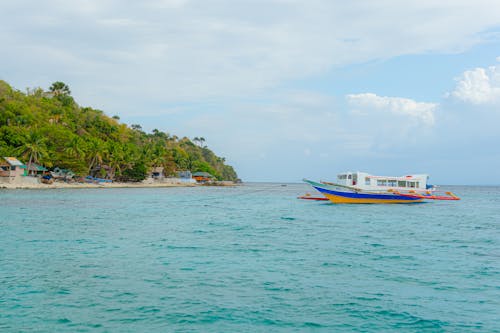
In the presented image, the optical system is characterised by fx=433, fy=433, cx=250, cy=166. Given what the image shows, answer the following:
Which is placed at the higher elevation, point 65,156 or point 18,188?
point 65,156

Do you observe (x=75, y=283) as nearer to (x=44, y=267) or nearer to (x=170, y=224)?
(x=44, y=267)

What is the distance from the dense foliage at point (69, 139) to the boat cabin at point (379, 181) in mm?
47466

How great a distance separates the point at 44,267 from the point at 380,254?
9.92 meters

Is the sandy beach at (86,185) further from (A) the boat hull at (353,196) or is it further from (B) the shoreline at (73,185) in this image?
(A) the boat hull at (353,196)

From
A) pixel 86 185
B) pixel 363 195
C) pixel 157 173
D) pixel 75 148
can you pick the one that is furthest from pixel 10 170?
pixel 363 195

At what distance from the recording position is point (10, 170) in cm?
6000

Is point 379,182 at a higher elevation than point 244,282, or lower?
→ higher

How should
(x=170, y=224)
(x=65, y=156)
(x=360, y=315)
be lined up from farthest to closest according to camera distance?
(x=65, y=156), (x=170, y=224), (x=360, y=315)

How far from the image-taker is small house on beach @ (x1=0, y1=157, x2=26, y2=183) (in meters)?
59.8

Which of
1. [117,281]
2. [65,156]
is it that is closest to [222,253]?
[117,281]

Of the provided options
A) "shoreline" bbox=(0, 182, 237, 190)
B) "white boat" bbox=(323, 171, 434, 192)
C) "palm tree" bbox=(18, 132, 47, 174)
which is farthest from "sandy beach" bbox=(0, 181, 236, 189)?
"white boat" bbox=(323, 171, 434, 192)

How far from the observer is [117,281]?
9703 mm

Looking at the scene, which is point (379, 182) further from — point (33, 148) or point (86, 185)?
point (86, 185)

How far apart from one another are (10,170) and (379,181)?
4930cm
